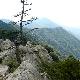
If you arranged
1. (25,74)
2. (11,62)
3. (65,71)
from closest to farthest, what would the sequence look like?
(25,74)
(65,71)
(11,62)

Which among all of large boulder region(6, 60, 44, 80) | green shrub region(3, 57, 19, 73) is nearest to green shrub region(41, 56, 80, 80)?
large boulder region(6, 60, 44, 80)

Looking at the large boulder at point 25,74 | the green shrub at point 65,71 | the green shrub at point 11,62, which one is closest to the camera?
the large boulder at point 25,74

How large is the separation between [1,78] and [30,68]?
620 cm

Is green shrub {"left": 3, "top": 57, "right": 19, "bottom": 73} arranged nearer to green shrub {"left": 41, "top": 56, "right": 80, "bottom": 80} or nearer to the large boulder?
green shrub {"left": 41, "top": 56, "right": 80, "bottom": 80}

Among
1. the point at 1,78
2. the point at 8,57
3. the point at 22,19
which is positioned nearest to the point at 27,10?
the point at 22,19

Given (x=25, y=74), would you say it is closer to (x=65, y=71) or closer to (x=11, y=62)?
(x=65, y=71)

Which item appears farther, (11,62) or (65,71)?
(11,62)

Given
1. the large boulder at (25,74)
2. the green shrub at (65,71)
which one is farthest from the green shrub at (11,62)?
the large boulder at (25,74)

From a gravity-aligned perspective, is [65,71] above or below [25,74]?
below

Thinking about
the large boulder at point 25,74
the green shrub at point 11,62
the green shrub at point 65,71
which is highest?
the large boulder at point 25,74

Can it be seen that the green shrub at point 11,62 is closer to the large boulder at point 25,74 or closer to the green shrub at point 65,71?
the green shrub at point 65,71

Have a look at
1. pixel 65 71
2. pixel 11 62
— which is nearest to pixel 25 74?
pixel 65 71

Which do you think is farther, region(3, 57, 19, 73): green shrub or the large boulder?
region(3, 57, 19, 73): green shrub

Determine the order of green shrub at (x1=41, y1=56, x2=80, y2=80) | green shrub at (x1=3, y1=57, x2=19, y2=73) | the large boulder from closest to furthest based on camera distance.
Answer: the large boulder < green shrub at (x1=41, y1=56, x2=80, y2=80) < green shrub at (x1=3, y1=57, x2=19, y2=73)
